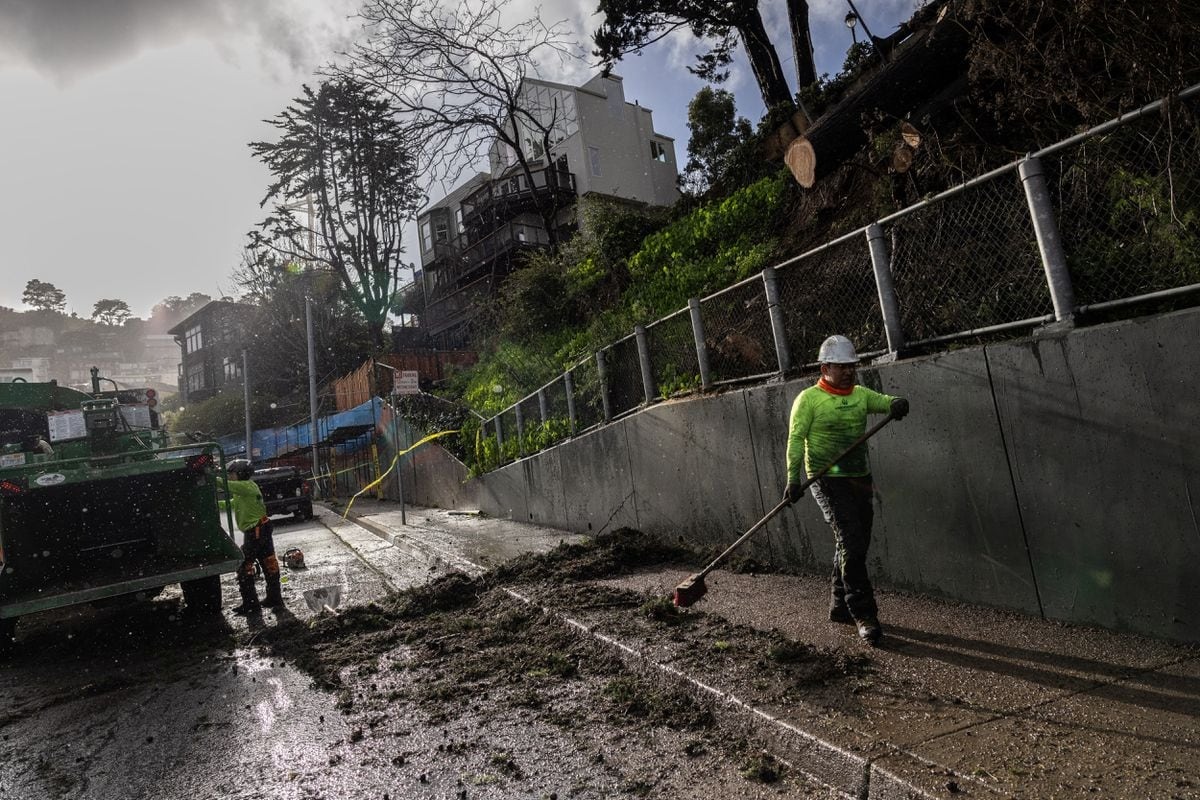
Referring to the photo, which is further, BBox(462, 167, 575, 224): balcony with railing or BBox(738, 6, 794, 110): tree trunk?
BBox(462, 167, 575, 224): balcony with railing

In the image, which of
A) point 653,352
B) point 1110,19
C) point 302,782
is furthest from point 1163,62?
point 302,782

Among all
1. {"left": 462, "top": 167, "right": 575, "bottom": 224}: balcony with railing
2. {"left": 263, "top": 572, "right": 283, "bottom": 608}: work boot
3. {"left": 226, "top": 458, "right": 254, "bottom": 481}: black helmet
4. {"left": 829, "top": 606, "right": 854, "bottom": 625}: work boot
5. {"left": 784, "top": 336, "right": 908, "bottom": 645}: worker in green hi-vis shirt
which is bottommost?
{"left": 829, "top": 606, "right": 854, "bottom": 625}: work boot

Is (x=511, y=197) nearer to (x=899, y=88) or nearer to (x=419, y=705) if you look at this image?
(x=899, y=88)

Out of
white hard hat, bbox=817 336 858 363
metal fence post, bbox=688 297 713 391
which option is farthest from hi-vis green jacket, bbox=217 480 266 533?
white hard hat, bbox=817 336 858 363

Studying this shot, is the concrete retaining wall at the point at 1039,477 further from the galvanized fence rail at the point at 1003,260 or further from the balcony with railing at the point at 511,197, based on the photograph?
the balcony with railing at the point at 511,197

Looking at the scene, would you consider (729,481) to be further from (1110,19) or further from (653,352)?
(1110,19)

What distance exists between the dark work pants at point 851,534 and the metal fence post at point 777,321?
76.4 inches

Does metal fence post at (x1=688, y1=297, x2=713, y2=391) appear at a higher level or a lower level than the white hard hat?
higher

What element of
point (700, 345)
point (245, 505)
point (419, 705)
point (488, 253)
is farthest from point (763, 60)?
point (488, 253)

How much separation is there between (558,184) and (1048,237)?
29.6 m

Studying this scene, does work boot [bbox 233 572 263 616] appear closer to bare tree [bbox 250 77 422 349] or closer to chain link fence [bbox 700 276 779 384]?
chain link fence [bbox 700 276 779 384]

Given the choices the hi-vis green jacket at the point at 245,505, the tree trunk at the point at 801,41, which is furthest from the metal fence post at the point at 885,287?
the tree trunk at the point at 801,41

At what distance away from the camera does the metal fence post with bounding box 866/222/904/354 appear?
5.39 m

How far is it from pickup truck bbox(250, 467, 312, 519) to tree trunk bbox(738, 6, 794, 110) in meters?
15.3
